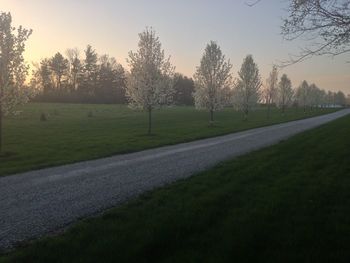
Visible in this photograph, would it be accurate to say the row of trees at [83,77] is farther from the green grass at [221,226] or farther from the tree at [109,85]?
the green grass at [221,226]

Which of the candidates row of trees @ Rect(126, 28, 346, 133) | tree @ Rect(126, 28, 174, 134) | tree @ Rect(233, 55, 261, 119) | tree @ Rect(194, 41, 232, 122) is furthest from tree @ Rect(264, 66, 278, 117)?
tree @ Rect(126, 28, 174, 134)

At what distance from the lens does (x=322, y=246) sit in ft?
19.7

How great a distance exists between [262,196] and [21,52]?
620 inches

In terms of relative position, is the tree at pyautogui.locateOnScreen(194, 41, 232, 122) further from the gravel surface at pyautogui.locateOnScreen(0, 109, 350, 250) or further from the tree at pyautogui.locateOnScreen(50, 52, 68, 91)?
the tree at pyautogui.locateOnScreen(50, 52, 68, 91)

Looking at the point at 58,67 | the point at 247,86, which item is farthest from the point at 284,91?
the point at 58,67

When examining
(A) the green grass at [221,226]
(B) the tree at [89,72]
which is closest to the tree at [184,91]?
(B) the tree at [89,72]

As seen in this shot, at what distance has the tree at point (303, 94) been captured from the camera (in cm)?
10212

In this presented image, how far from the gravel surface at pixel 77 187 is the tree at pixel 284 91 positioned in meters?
60.4

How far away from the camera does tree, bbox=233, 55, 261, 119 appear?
173 ft

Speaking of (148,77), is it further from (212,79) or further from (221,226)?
(221,226)

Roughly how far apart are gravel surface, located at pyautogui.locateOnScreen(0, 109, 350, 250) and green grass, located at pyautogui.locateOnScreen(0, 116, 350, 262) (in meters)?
A: 0.69

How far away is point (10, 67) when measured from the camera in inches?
796

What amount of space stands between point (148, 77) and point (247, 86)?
2442cm

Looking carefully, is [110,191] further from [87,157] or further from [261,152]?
[261,152]
